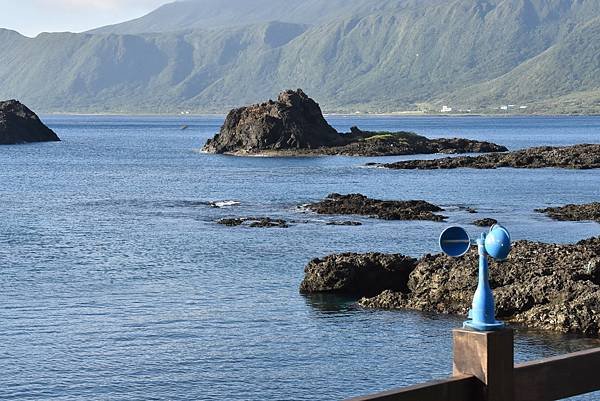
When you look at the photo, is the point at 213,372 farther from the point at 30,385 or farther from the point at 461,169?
the point at 461,169

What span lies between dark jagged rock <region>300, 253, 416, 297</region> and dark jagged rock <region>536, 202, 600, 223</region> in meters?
27.6

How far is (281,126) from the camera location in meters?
147

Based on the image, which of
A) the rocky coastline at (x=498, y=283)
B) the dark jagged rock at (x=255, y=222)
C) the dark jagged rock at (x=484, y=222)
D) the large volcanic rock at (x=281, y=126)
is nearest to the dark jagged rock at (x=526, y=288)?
the rocky coastline at (x=498, y=283)

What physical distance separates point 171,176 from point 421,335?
291 ft

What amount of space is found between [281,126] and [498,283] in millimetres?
112298

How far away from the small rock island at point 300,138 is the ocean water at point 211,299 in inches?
1944

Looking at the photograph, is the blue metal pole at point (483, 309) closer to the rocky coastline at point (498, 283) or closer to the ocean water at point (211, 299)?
the ocean water at point (211, 299)

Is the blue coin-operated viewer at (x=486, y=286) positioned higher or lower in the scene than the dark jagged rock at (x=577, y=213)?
higher

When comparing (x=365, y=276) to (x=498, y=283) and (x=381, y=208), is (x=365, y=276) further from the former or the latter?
(x=381, y=208)

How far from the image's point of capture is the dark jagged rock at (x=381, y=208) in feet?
221

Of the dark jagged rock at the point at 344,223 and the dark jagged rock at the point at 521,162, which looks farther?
the dark jagged rock at the point at 521,162

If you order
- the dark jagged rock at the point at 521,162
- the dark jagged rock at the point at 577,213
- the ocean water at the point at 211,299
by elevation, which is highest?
the dark jagged rock at the point at 521,162

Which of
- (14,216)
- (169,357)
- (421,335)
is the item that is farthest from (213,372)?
(14,216)

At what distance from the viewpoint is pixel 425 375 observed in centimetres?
2845
